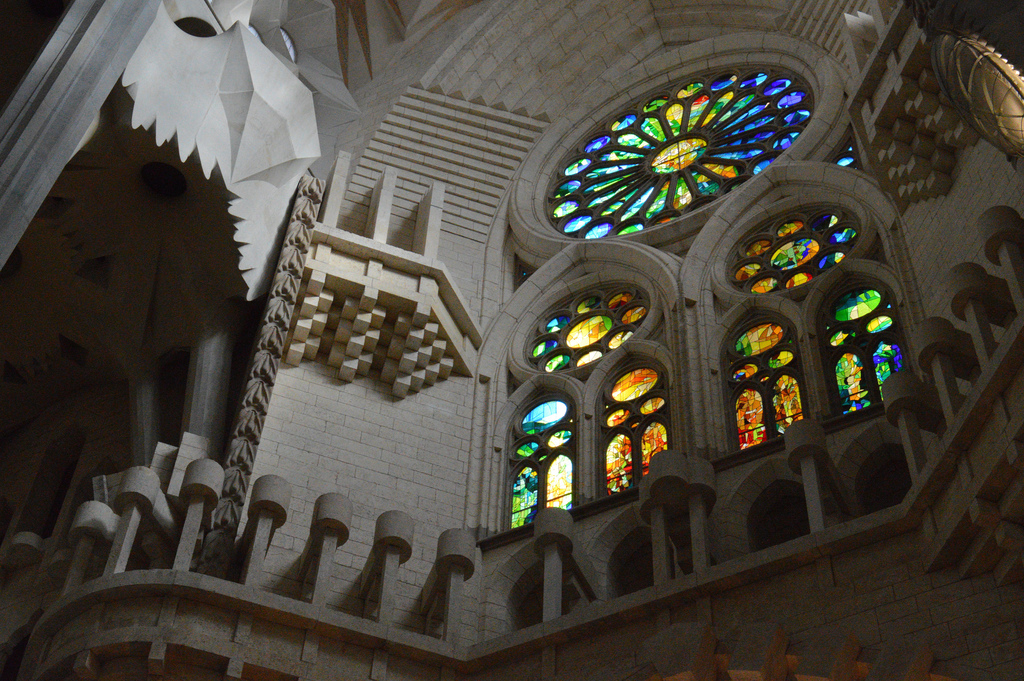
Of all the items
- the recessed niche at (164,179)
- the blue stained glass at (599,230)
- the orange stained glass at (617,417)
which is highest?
the blue stained glass at (599,230)

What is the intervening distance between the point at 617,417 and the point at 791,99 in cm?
443

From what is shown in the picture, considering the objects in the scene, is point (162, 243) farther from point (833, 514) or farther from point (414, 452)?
point (833, 514)

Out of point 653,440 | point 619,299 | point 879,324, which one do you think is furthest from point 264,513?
point 879,324

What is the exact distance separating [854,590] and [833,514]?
145 cm

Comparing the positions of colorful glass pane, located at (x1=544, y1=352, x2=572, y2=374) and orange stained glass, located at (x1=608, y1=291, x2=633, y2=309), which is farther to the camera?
orange stained glass, located at (x1=608, y1=291, x2=633, y2=309)

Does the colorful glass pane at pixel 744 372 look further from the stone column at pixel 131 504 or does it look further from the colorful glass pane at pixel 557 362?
the stone column at pixel 131 504

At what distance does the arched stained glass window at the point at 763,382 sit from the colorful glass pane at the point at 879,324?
2.10 feet

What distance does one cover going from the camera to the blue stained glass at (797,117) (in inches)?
534

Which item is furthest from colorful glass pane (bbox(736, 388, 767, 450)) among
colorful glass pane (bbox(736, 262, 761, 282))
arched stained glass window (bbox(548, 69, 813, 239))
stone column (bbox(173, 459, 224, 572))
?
stone column (bbox(173, 459, 224, 572))

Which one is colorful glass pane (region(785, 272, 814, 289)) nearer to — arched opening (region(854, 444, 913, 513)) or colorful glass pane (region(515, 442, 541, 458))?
arched opening (region(854, 444, 913, 513))

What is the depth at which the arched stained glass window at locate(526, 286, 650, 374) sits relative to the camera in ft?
40.9

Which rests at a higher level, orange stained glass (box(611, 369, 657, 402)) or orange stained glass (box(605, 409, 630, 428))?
orange stained glass (box(611, 369, 657, 402))

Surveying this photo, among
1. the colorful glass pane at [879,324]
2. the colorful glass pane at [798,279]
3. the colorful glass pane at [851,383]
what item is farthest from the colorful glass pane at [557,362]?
the colorful glass pane at [879,324]

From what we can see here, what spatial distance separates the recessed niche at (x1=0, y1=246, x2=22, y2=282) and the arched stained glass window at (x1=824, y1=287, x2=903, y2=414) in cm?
659
